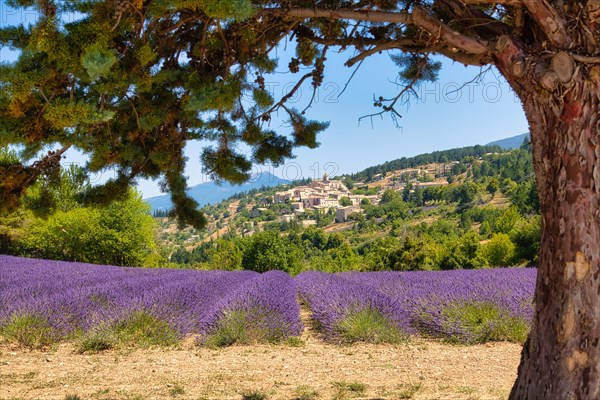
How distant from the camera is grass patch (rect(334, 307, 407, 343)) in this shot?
233 inches

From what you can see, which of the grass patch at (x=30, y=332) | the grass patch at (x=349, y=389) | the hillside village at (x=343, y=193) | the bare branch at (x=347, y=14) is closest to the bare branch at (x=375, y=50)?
the bare branch at (x=347, y=14)

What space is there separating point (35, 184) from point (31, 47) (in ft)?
3.70

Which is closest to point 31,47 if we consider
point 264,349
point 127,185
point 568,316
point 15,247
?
point 127,185

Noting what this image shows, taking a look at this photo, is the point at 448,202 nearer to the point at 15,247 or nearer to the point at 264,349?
the point at 15,247

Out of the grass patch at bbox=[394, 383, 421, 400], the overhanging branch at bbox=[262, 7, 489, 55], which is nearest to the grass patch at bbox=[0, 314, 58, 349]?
the grass patch at bbox=[394, 383, 421, 400]

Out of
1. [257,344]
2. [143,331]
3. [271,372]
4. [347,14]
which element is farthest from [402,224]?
[347,14]

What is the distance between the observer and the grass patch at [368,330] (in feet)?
19.4

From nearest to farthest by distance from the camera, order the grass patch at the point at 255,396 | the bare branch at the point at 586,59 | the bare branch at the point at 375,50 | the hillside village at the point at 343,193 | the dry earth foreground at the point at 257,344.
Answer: the bare branch at the point at 586,59, the bare branch at the point at 375,50, the grass patch at the point at 255,396, the dry earth foreground at the point at 257,344, the hillside village at the point at 343,193

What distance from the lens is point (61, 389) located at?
13.5 feet

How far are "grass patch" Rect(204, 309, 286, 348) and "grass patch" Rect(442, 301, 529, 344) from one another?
197 centimetres

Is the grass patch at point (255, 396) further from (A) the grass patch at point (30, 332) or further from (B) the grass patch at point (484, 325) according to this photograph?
(A) the grass patch at point (30, 332)

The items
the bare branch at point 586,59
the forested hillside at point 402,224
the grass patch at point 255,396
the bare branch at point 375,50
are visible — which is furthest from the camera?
the forested hillside at point 402,224

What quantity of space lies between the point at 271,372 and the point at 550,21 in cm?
Result: 342

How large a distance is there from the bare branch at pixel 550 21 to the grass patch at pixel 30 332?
5.55 metres
